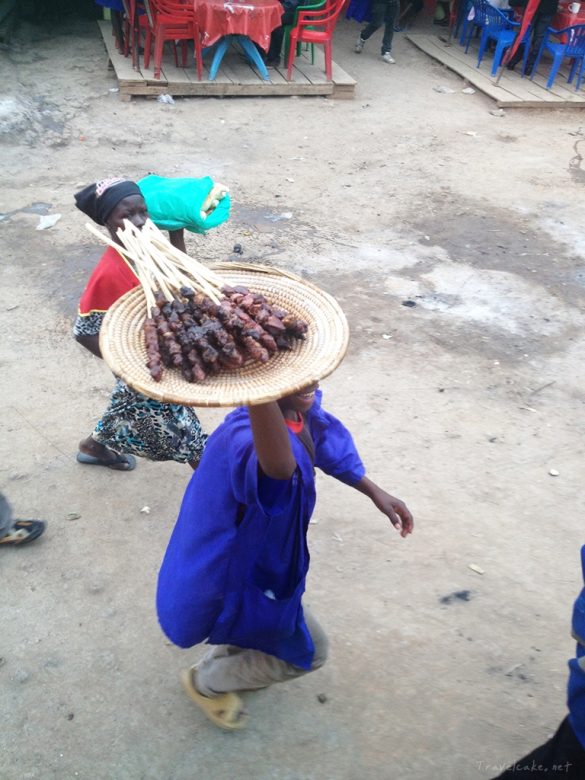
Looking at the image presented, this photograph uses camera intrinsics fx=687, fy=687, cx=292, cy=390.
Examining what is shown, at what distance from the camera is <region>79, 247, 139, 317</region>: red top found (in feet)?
8.93

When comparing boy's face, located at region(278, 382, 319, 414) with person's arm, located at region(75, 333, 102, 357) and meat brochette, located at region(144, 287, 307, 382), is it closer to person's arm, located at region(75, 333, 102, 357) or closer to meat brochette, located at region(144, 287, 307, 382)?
meat brochette, located at region(144, 287, 307, 382)

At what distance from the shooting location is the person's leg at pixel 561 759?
1.61m

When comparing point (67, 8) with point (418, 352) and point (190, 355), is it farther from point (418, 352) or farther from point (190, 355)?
point (190, 355)

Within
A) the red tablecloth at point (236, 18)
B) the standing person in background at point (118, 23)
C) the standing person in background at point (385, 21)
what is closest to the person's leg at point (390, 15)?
the standing person in background at point (385, 21)

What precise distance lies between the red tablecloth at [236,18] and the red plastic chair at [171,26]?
151 mm

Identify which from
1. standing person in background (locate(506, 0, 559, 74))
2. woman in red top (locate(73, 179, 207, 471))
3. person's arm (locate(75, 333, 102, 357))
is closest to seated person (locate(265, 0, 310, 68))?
standing person in background (locate(506, 0, 559, 74))

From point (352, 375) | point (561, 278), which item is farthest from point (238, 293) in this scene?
point (561, 278)

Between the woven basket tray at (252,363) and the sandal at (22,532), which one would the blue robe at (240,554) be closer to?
the woven basket tray at (252,363)

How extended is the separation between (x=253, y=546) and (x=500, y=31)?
397 inches

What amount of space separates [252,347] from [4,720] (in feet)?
5.43

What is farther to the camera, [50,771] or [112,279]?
[112,279]

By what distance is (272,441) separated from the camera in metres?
1.62

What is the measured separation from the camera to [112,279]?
107 inches

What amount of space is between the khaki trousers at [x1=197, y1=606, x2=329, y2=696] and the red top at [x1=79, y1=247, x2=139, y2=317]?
1.40 metres
